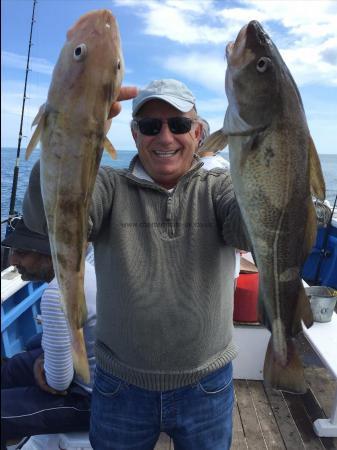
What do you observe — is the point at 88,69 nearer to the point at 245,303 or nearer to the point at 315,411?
the point at 245,303

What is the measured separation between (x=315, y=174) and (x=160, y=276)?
3.24ft

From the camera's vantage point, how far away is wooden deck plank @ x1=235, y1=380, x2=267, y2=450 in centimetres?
360

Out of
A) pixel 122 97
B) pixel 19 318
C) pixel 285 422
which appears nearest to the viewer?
pixel 122 97

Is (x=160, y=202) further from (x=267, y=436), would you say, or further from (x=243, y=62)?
(x=267, y=436)

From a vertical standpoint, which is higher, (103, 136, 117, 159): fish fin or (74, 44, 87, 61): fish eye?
(74, 44, 87, 61): fish eye

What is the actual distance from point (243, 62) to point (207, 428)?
1.93 m

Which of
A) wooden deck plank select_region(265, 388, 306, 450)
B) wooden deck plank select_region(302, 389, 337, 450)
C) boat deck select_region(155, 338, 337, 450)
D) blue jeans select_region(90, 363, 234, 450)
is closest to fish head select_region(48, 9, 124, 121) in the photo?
blue jeans select_region(90, 363, 234, 450)

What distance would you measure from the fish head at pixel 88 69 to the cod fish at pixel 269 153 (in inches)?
18.6

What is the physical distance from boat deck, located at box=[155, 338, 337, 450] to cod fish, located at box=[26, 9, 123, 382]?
9.57ft

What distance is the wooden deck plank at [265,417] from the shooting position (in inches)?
142

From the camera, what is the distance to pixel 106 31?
1332 mm

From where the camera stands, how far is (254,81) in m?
1.49

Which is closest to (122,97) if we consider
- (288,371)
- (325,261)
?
(288,371)

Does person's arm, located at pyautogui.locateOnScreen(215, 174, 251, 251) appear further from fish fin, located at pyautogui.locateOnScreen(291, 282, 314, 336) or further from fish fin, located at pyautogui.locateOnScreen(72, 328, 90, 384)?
fish fin, located at pyautogui.locateOnScreen(72, 328, 90, 384)
